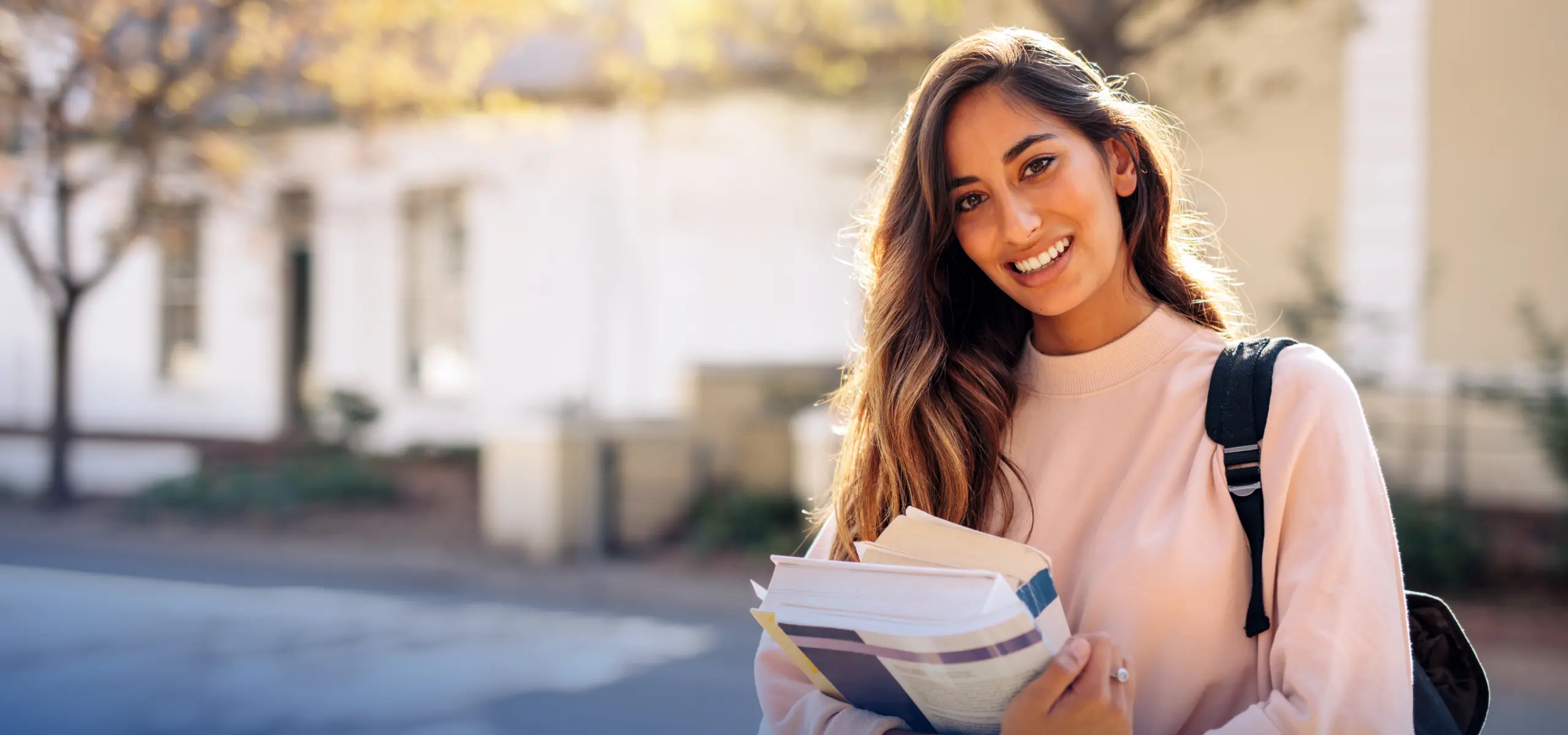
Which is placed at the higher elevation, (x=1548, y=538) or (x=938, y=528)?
(x=938, y=528)

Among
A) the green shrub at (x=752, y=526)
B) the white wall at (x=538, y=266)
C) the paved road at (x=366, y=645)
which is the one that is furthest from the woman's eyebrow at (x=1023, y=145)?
the white wall at (x=538, y=266)

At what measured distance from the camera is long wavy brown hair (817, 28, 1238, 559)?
197 cm

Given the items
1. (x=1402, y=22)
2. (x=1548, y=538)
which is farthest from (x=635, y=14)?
(x=1548, y=538)

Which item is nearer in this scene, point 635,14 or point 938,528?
point 938,528

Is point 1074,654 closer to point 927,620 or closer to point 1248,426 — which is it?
point 927,620

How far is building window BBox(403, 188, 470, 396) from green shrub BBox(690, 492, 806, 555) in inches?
240

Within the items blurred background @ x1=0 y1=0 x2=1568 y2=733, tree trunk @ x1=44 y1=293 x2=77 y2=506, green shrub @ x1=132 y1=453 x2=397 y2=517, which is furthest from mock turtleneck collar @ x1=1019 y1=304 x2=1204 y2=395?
tree trunk @ x1=44 y1=293 x2=77 y2=506

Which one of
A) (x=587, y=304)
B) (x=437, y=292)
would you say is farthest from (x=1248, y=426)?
(x=437, y=292)

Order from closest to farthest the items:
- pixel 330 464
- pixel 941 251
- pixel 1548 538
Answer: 1. pixel 941 251
2. pixel 1548 538
3. pixel 330 464

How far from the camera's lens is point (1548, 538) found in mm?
8367

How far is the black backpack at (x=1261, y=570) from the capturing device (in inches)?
66.8

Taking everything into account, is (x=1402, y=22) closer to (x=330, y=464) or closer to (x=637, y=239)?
(x=637, y=239)

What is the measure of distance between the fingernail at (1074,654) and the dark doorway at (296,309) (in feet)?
50.7

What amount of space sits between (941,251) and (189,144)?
12.2 meters
